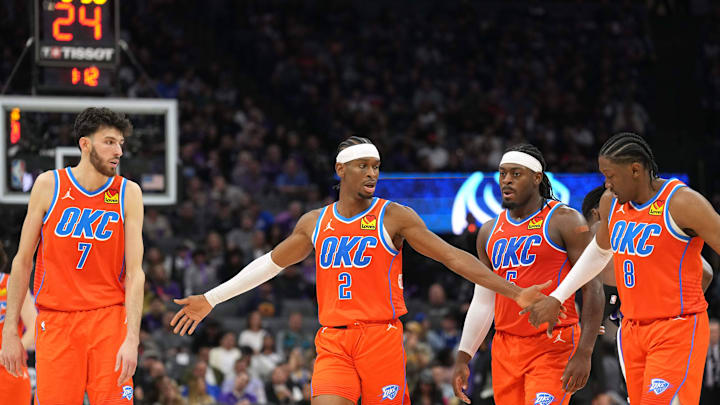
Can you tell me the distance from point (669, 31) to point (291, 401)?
44.8ft

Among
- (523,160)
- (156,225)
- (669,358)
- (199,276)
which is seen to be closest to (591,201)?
(523,160)

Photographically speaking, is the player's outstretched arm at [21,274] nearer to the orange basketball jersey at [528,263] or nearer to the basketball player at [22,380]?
the basketball player at [22,380]

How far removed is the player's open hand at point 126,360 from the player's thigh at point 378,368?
1466mm

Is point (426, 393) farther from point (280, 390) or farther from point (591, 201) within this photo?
point (591, 201)

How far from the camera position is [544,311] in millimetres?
6918

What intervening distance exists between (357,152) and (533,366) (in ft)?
6.23

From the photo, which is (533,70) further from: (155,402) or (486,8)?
(155,402)

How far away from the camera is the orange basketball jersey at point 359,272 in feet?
23.0

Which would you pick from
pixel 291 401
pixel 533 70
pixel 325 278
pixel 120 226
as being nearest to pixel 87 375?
pixel 120 226

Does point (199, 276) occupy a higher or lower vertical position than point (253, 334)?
higher

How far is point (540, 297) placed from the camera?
694 cm

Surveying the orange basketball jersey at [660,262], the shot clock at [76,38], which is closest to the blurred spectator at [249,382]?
the shot clock at [76,38]

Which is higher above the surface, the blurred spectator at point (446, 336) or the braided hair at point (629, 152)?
the braided hair at point (629, 152)

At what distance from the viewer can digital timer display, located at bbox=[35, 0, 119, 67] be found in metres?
11.2
